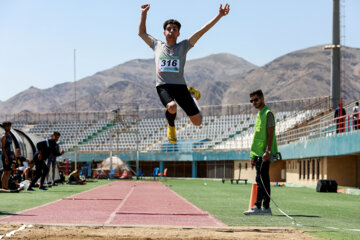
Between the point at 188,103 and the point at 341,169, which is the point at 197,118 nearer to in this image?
the point at 188,103

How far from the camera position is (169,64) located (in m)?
7.62

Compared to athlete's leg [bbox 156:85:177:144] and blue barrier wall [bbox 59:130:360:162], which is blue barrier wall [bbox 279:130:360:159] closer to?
blue barrier wall [bbox 59:130:360:162]

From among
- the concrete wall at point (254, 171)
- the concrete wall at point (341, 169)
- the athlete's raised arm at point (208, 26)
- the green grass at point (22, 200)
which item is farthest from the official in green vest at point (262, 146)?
the concrete wall at point (254, 171)

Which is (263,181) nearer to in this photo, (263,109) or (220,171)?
(263,109)

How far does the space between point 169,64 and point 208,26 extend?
3.07ft

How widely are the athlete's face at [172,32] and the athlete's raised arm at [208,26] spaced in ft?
0.81

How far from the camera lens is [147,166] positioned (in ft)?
210

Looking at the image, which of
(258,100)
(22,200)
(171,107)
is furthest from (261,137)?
(22,200)

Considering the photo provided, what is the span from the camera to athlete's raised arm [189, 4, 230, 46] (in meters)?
8.00

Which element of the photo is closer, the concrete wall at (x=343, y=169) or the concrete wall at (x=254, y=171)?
the concrete wall at (x=343, y=169)

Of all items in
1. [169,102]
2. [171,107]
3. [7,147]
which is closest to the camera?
[171,107]

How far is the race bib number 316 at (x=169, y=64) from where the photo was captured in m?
7.60

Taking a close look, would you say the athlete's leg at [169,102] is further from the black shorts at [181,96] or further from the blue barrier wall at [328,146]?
the blue barrier wall at [328,146]

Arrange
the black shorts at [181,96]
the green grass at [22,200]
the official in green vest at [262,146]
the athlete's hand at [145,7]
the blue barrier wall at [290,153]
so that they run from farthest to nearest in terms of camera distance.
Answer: the blue barrier wall at [290,153] → the green grass at [22,200] → the official in green vest at [262,146] → the athlete's hand at [145,7] → the black shorts at [181,96]
